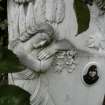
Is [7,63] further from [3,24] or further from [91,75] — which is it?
[91,75]

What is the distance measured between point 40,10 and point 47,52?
0.61 feet

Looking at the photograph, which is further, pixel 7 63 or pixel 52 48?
pixel 52 48

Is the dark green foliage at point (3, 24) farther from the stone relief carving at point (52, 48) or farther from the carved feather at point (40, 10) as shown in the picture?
the carved feather at point (40, 10)

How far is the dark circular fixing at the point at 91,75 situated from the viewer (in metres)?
1.62

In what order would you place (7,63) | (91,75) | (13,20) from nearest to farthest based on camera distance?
(7,63) < (13,20) < (91,75)

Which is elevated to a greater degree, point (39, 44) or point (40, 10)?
point (40, 10)

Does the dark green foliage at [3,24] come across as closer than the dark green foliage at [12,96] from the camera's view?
No

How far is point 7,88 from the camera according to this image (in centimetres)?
90

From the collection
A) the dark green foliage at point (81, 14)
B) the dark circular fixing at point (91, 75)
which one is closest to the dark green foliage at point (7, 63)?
the dark green foliage at point (81, 14)

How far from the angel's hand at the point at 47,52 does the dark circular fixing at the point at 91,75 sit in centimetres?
21

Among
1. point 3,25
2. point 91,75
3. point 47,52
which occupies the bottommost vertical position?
point 91,75

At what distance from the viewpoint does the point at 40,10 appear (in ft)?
4.70

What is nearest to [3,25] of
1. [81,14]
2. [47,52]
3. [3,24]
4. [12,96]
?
[3,24]

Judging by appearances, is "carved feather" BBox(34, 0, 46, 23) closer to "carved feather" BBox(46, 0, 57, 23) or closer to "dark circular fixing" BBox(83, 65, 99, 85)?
"carved feather" BBox(46, 0, 57, 23)
